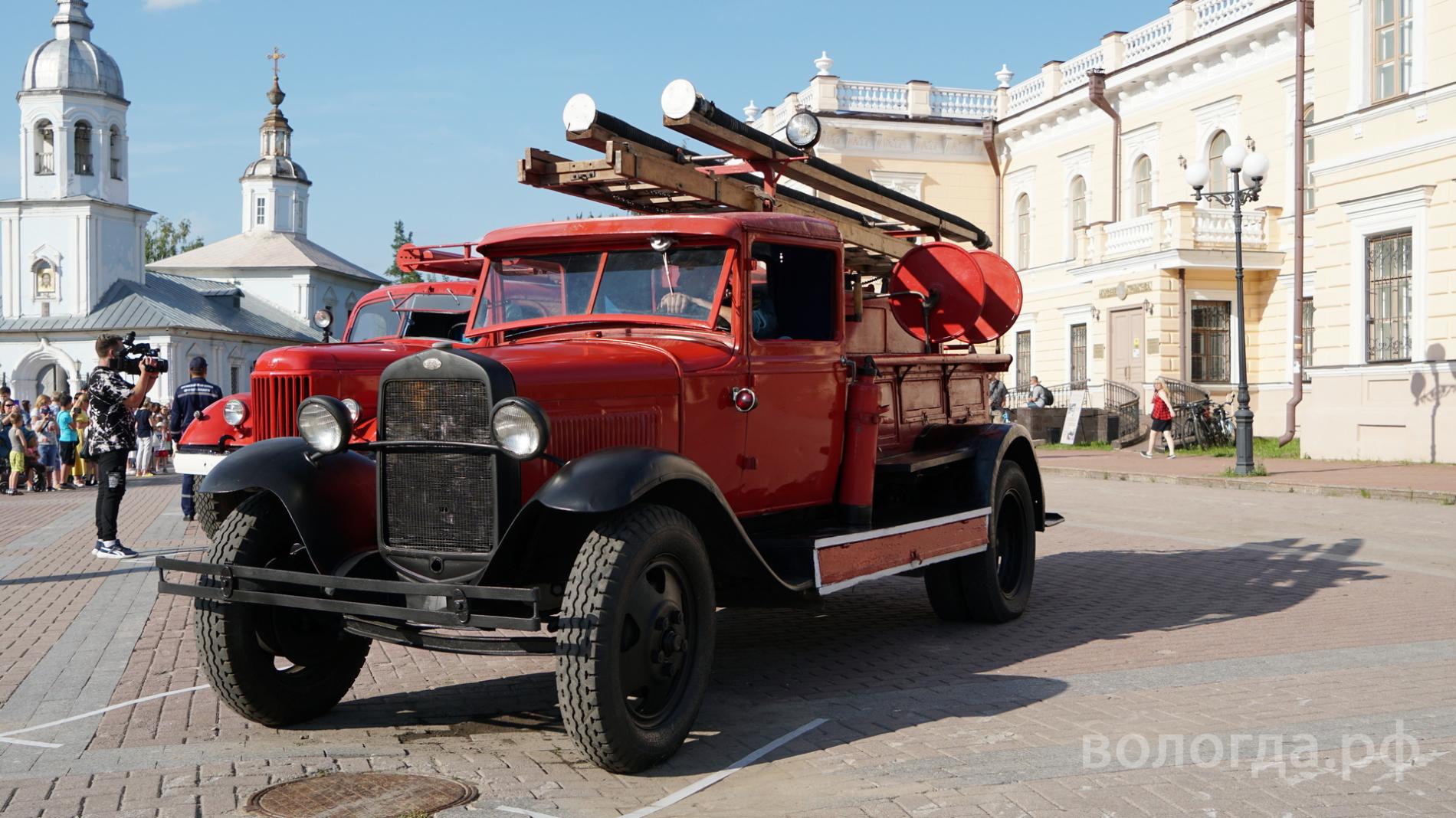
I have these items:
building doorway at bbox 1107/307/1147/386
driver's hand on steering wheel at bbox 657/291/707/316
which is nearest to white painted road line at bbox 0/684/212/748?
driver's hand on steering wheel at bbox 657/291/707/316

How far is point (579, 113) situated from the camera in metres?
6.49

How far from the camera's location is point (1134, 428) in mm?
30234

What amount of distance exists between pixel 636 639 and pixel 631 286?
2.01 meters

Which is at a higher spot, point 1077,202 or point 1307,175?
point 1077,202

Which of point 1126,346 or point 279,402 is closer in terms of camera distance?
point 279,402

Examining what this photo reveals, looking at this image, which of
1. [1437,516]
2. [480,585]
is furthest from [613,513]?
[1437,516]

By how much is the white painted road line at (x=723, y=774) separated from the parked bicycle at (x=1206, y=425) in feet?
80.7

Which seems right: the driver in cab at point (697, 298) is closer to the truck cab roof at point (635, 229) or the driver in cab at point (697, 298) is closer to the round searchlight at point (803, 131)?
the truck cab roof at point (635, 229)

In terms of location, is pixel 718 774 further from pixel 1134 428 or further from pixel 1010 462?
pixel 1134 428

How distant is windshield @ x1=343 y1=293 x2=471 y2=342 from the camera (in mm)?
13008

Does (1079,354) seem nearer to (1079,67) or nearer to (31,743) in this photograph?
(1079,67)

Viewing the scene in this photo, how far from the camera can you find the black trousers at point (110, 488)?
11.3m

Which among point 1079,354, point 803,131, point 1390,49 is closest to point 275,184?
point 1079,354

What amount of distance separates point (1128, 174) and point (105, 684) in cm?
3335
